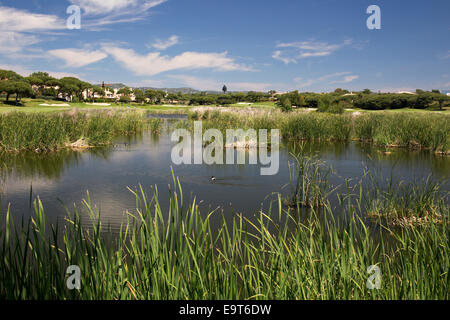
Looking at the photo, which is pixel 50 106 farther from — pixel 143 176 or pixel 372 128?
pixel 372 128

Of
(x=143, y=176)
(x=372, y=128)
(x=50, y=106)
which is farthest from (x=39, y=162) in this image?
(x=50, y=106)

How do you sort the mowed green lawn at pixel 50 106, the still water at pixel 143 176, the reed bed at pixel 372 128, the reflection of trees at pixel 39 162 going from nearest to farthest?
the still water at pixel 143 176, the reflection of trees at pixel 39 162, the reed bed at pixel 372 128, the mowed green lawn at pixel 50 106

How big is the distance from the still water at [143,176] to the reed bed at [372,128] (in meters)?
0.94

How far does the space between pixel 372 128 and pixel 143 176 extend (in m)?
11.0

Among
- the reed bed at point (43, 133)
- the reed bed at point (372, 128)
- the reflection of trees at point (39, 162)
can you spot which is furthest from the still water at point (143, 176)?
the reed bed at point (372, 128)

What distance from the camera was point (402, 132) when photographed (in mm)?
13109

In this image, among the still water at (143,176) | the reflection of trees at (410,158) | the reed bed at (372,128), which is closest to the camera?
the still water at (143,176)

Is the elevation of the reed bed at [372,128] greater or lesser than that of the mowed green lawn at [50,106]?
lesser

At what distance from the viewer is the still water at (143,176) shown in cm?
590

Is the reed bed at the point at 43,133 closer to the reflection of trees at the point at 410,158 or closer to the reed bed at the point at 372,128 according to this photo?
the reed bed at the point at 372,128

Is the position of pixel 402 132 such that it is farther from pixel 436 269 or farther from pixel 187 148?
pixel 436 269

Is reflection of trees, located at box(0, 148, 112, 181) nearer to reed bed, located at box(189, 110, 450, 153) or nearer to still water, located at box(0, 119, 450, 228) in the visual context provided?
still water, located at box(0, 119, 450, 228)

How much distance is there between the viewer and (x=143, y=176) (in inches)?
322
